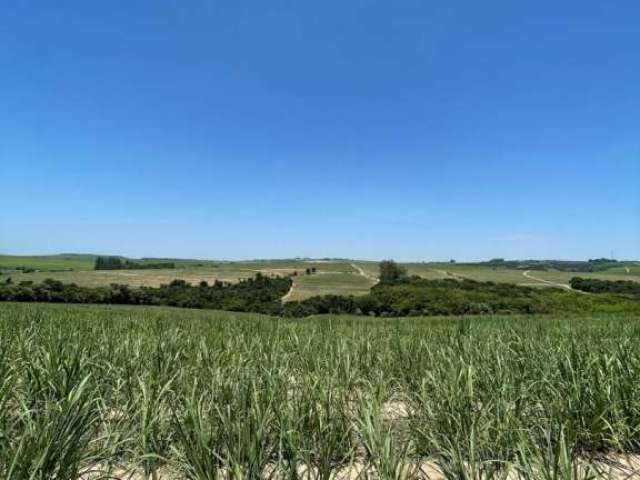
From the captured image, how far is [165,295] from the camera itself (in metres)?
57.1

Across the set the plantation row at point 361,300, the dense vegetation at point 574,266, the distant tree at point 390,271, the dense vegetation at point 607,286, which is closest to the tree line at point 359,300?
the plantation row at point 361,300

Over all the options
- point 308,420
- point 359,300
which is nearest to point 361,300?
point 359,300

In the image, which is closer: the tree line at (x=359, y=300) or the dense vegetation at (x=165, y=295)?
the dense vegetation at (x=165, y=295)

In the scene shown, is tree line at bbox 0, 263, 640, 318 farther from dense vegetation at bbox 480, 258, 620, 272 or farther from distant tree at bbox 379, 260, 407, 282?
dense vegetation at bbox 480, 258, 620, 272

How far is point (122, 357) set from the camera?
182 inches

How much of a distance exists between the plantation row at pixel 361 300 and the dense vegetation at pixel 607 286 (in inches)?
412

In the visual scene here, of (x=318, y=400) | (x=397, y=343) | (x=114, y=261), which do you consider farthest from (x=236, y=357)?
(x=114, y=261)

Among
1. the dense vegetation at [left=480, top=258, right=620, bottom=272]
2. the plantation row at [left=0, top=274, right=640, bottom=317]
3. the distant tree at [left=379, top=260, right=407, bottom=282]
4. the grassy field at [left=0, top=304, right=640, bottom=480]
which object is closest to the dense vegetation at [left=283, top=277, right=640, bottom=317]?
the plantation row at [left=0, top=274, right=640, bottom=317]

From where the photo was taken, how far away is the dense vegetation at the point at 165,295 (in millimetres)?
45406

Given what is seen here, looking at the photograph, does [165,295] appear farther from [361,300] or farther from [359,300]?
[361,300]

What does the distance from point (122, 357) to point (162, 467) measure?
7.22ft

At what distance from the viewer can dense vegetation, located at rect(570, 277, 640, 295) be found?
6950 cm

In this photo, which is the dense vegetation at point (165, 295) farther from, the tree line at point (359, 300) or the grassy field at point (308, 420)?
the grassy field at point (308, 420)

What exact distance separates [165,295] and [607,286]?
80.1m
